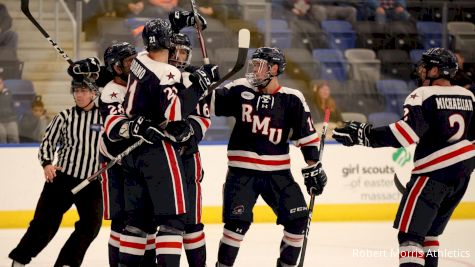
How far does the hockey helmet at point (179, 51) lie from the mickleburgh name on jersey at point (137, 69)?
1.37 feet

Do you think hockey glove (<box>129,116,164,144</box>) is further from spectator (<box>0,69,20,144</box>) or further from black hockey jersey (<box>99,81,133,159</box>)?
spectator (<box>0,69,20,144</box>)

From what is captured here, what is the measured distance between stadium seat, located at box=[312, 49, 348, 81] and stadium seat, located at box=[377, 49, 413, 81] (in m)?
0.34

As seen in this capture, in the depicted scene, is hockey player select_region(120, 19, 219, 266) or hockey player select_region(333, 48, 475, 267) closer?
hockey player select_region(120, 19, 219, 266)

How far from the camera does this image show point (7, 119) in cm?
758

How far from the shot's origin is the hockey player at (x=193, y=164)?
4883 mm

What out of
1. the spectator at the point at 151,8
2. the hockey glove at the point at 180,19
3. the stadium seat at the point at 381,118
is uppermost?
the spectator at the point at 151,8

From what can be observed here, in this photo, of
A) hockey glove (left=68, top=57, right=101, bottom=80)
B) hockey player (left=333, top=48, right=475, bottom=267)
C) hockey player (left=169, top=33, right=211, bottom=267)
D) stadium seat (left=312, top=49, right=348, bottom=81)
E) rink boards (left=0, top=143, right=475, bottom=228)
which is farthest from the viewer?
stadium seat (left=312, top=49, right=348, bottom=81)

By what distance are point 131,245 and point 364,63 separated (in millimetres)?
4549

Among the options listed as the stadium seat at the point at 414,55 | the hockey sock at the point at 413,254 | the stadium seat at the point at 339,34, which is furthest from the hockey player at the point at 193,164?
the stadium seat at the point at 414,55

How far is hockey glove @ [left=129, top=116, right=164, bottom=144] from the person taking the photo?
14.7 feet

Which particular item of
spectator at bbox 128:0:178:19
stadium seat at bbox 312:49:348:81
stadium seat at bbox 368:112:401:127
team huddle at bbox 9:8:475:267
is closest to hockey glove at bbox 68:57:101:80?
team huddle at bbox 9:8:475:267

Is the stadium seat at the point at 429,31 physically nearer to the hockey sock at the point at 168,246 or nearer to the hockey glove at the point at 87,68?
the hockey glove at the point at 87,68

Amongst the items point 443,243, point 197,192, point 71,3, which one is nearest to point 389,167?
point 443,243

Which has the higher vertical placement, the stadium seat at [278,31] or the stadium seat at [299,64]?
the stadium seat at [278,31]
